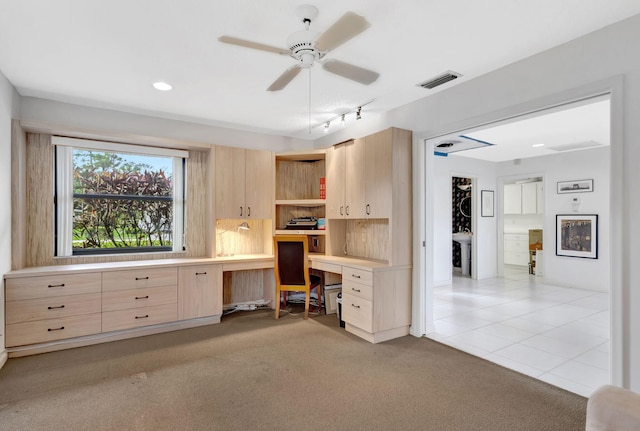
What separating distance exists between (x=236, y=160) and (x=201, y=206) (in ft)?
2.64

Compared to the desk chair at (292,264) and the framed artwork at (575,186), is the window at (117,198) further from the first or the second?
the framed artwork at (575,186)

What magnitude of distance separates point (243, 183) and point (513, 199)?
7220mm

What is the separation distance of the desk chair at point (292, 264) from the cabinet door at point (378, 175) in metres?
0.93

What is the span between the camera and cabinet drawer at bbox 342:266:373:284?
3.36 metres

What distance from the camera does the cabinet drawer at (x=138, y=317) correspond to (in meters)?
3.37

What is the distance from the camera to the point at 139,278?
352 cm

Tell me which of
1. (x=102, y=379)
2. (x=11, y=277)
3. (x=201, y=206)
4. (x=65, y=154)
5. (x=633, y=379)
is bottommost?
(x=102, y=379)

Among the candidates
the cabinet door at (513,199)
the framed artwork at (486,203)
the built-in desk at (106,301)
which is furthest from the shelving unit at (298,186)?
the cabinet door at (513,199)

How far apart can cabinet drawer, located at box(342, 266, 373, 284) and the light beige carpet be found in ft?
2.09

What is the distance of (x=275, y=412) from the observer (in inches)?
84.4

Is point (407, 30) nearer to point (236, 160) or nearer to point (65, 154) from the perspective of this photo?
point (236, 160)

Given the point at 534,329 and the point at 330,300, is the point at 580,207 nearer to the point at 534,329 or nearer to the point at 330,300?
the point at 534,329

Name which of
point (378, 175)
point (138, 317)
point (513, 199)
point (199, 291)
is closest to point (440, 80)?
point (378, 175)

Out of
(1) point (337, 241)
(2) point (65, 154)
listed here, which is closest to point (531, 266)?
(1) point (337, 241)
